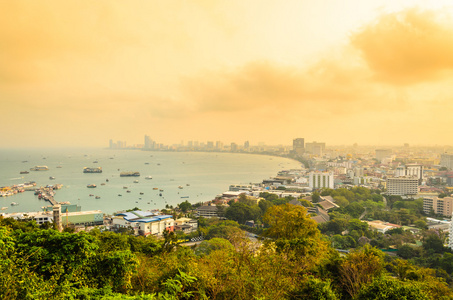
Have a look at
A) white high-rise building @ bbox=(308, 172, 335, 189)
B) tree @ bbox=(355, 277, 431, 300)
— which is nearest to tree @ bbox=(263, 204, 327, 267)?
tree @ bbox=(355, 277, 431, 300)

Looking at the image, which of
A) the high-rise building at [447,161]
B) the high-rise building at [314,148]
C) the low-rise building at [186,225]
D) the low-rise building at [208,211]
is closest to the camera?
the low-rise building at [186,225]

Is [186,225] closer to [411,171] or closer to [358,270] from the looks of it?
[358,270]

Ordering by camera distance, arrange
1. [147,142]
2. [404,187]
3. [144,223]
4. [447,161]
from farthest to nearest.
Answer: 1. [147,142]
2. [447,161]
3. [404,187]
4. [144,223]

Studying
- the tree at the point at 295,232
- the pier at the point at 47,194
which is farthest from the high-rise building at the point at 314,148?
the tree at the point at 295,232

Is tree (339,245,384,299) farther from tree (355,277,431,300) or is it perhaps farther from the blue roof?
the blue roof

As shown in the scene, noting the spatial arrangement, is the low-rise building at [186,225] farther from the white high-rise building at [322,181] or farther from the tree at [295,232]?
the white high-rise building at [322,181]

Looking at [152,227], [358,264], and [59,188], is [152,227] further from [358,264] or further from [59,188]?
[59,188]

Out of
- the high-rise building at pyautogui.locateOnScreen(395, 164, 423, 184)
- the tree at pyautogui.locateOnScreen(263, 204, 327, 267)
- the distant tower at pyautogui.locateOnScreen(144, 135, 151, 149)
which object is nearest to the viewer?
the tree at pyautogui.locateOnScreen(263, 204, 327, 267)

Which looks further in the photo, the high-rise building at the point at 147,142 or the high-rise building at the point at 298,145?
the high-rise building at the point at 147,142

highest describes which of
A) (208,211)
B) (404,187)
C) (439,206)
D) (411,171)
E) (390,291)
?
(390,291)

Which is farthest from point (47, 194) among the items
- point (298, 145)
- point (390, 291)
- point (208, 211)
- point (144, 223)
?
point (298, 145)

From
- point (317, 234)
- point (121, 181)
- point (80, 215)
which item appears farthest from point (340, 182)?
point (317, 234)
